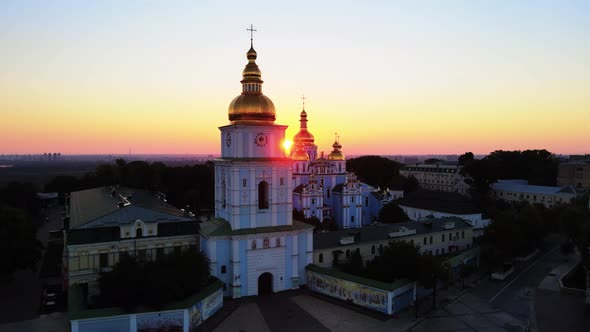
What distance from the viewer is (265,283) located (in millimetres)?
28812

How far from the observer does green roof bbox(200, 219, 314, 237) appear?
2773cm

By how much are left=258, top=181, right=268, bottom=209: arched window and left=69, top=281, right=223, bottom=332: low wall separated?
24.4 ft

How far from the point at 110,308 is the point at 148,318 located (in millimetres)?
1930

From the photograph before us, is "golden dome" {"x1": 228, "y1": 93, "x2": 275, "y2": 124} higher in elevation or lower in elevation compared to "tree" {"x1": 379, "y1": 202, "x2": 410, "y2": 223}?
higher

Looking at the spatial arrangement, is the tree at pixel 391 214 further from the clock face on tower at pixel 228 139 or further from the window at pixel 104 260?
the window at pixel 104 260

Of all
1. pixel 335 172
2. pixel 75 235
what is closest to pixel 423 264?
pixel 75 235

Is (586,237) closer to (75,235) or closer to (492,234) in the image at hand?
(492,234)

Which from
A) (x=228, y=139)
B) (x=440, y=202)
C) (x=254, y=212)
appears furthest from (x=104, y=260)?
(x=440, y=202)

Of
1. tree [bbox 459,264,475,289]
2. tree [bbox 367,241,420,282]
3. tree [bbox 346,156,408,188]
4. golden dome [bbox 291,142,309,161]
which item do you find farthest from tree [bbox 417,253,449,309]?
tree [bbox 346,156,408,188]

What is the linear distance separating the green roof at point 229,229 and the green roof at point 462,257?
11418 mm

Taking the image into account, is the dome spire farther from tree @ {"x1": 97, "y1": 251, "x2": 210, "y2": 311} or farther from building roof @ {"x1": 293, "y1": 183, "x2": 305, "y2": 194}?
building roof @ {"x1": 293, "y1": 183, "x2": 305, "y2": 194}

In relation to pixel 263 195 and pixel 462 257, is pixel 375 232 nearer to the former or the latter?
pixel 462 257

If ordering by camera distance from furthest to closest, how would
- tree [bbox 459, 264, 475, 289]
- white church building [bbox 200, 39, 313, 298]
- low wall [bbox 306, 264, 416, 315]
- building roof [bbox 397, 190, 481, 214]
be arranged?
1. building roof [bbox 397, 190, 481, 214]
2. tree [bbox 459, 264, 475, 289]
3. white church building [bbox 200, 39, 313, 298]
4. low wall [bbox 306, 264, 416, 315]

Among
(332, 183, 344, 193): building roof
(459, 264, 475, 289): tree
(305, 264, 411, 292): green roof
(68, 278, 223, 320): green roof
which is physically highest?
(332, 183, 344, 193): building roof
